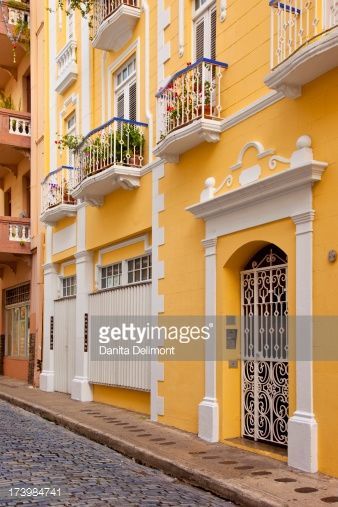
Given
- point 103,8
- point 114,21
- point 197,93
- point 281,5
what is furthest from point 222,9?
point 103,8

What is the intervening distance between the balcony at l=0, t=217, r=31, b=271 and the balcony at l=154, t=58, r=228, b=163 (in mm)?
9549

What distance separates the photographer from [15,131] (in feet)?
64.4

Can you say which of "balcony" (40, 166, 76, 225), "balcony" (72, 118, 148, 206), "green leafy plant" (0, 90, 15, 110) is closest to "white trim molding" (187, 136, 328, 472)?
"balcony" (72, 118, 148, 206)

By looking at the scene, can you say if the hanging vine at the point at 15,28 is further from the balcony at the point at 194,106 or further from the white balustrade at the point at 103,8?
the balcony at the point at 194,106

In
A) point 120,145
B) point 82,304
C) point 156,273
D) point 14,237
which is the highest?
point 120,145

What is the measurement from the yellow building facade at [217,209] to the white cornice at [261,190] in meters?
0.02

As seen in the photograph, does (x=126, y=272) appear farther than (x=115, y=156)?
Yes

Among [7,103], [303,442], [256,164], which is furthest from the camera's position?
[7,103]

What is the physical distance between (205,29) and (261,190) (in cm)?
334

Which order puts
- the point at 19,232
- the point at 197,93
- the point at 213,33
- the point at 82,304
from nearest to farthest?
1. the point at 197,93
2. the point at 213,33
3. the point at 82,304
4. the point at 19,232

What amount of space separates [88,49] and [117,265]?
4.79m

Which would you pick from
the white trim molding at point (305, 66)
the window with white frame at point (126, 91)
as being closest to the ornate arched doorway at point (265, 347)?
the white trim molding at point (305, 66)

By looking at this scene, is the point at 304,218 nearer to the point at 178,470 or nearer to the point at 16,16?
the point at 178,470

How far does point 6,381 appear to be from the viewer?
19453mm
